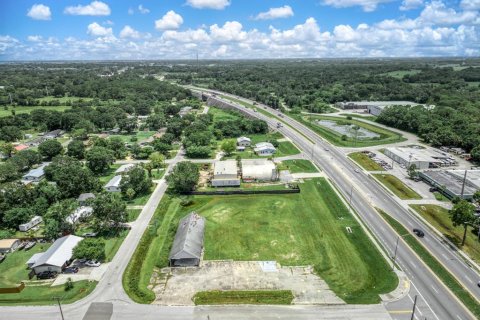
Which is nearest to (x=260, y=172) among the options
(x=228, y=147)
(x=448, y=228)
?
(x=228, y=147)

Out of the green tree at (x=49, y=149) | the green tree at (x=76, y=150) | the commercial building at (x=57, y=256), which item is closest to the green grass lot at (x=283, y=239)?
the commercial building at (x=57, y=256)

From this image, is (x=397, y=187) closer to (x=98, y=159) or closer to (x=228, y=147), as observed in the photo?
(x=228, y=147)

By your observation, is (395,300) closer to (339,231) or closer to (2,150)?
(339,231)

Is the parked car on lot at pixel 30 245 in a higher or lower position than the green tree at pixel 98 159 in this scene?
lower

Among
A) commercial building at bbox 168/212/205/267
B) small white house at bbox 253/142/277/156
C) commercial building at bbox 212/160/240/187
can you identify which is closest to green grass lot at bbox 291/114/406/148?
small white house at bbox 253/142/277/156

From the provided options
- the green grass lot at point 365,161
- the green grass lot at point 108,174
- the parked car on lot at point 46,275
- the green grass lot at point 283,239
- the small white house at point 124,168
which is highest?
the small white house at point 124,168

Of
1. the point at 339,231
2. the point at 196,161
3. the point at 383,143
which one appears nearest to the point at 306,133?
the point at 383,143

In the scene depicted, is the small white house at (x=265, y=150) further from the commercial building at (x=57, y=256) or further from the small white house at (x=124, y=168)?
the commercial building at (x=57, y=256)
